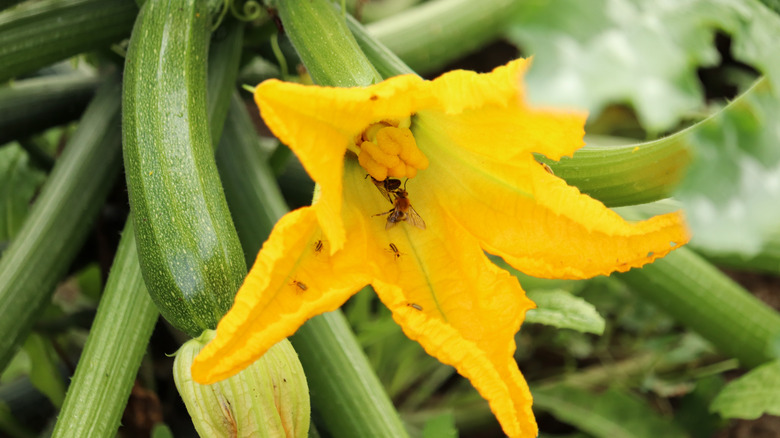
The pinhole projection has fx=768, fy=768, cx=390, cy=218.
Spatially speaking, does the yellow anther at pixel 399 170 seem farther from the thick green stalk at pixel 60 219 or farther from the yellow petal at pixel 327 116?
the thick green stalk at pixel 60 219

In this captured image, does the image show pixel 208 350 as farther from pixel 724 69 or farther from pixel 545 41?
pixel 724 69

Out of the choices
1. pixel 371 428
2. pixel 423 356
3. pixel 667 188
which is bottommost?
pixel 423 356

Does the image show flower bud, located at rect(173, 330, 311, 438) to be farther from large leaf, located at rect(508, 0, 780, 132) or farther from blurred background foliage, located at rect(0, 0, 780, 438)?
large leaf, located at rect(508, 0, 780, 132)

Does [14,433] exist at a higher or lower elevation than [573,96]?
lower

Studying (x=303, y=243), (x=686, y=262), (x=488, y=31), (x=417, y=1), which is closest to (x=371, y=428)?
(x=303, y=243)

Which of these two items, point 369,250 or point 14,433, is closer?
point 369,250

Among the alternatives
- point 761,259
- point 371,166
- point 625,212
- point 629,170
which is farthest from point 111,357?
point 761,259

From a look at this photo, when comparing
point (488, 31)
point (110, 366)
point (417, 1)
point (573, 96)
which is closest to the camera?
point (573, 96)

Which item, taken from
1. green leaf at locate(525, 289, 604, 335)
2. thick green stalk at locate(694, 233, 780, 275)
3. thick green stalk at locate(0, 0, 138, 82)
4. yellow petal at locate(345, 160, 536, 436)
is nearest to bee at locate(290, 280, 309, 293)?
yellow petal at locate(345, 160, 536, 436)
